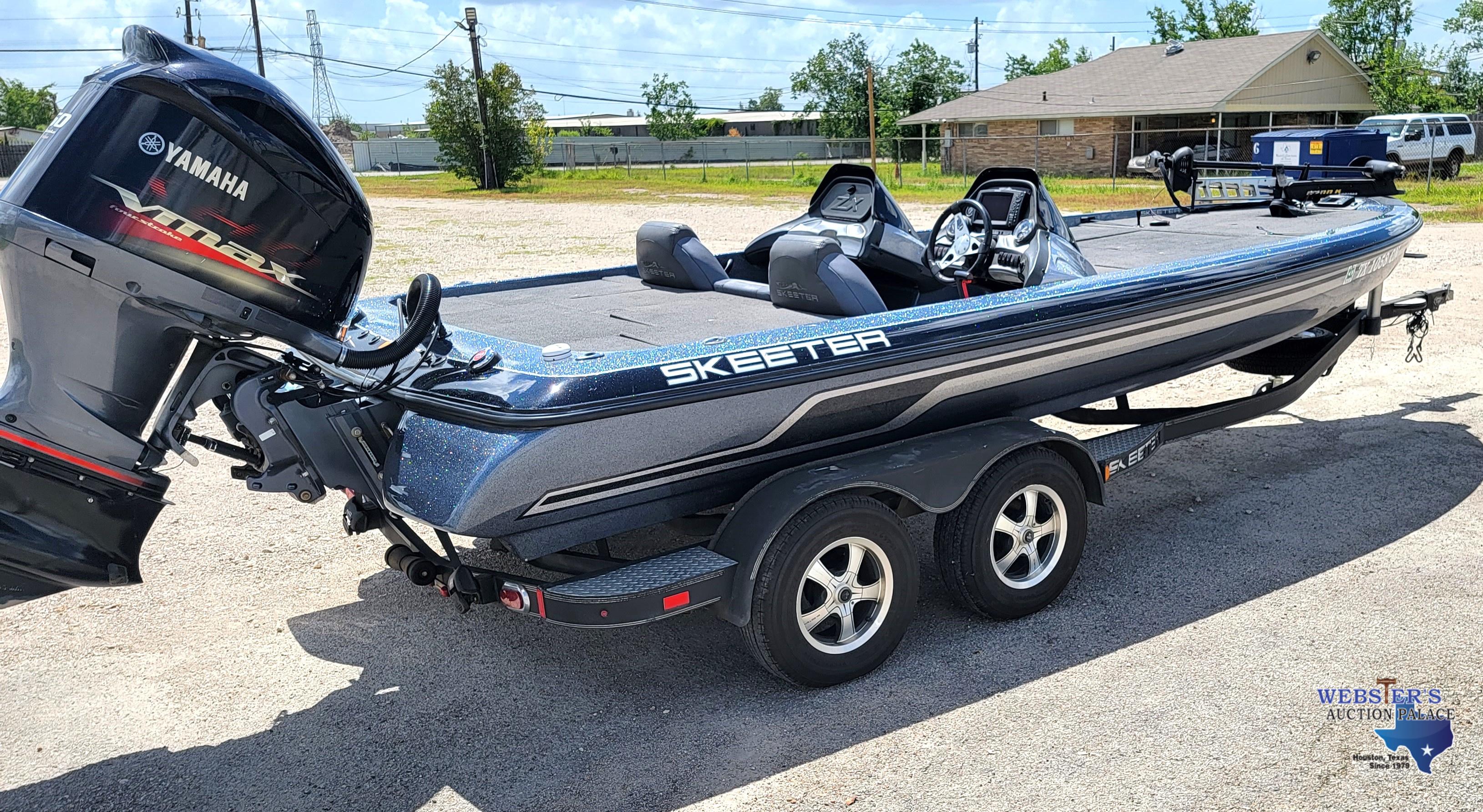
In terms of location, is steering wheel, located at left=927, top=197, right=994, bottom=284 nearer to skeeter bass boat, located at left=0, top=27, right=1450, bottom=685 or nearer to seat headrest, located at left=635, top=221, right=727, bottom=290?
skeeter bass boat, located at left=0, top=27, right=1450, bottom=685

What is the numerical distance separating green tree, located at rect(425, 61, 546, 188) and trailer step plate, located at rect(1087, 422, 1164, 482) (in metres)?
36.0

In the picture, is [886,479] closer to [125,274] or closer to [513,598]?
[513,598]

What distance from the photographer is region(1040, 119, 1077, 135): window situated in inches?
1459

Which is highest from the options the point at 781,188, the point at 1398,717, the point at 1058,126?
the point at 1058,126

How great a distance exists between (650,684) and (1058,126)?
3663 cm

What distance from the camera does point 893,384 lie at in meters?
4.08

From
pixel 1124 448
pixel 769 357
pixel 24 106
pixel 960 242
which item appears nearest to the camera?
pixel 769 357

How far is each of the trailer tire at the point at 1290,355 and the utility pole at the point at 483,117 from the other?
34.8 metres

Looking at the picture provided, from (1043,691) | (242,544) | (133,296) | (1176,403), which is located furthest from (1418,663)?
(242,544)

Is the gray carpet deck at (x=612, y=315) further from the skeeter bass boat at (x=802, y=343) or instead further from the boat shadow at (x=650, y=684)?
the boat shadow at (x=650, y=684)

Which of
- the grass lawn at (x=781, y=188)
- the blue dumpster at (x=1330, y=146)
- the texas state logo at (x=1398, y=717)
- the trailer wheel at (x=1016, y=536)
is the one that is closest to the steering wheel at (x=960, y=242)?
the trailer wheel at (x=1016, y=536)

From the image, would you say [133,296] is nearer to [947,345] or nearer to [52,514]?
[52,514]

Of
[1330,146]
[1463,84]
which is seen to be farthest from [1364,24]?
[1330,146]

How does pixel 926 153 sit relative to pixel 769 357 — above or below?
above
